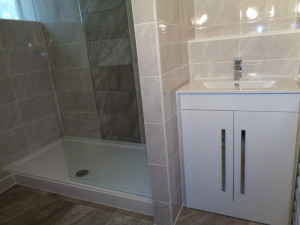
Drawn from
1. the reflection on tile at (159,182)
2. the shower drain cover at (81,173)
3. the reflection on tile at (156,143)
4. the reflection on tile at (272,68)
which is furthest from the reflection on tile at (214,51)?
the shower drain cover at (81,173)

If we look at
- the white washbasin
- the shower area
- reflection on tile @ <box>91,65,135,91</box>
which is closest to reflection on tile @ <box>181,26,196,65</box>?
the white washbasin

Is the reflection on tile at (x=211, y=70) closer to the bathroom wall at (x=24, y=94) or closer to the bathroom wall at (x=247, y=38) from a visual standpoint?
the bathroom wall at (x=247, y=38)

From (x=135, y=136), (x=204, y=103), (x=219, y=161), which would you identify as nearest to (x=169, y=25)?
(x=204, y=103)

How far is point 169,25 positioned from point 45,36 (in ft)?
5.31

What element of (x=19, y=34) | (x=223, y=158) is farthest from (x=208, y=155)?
(x=19, y=34)

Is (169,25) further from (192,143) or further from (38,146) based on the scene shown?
(38,146)

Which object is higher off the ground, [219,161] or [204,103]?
[204,103]

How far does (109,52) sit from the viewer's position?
2.11 metres

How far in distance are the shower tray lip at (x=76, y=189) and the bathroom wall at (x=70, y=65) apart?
1.57 ft

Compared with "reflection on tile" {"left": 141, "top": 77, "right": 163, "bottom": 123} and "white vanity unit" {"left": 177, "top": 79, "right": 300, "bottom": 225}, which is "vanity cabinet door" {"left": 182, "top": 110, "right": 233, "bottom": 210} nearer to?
"white vanity unit" {"left": 177, "top": 79, "right": 300, "bottom": 225}

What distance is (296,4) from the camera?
1.56 m

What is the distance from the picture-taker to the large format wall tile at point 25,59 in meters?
2.24

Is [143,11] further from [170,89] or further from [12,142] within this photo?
[12,142]

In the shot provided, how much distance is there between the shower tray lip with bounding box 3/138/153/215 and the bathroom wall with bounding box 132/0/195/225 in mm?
174
